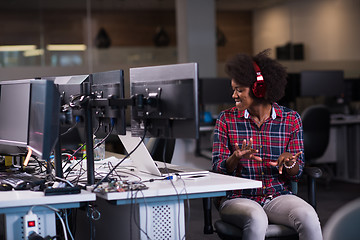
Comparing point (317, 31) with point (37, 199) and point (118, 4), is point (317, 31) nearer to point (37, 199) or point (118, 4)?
point (118, 4)

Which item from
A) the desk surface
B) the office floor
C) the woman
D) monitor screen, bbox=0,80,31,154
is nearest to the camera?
the desk surface

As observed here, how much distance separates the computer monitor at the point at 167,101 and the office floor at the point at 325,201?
182 cm

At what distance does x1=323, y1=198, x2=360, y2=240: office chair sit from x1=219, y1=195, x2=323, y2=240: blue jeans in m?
1.29

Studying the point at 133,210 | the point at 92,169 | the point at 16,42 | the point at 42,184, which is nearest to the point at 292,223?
the point at 133,210

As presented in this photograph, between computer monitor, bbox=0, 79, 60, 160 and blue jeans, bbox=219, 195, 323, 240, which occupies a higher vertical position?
computer monitor, bbox=0, 79, 60, 160

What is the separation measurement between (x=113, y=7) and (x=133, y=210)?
20.9 feet

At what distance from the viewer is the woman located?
8.80 ft

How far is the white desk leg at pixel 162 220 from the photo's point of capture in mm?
2213

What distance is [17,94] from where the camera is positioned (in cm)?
260

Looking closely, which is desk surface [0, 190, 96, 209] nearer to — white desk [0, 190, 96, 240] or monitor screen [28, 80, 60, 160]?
white desk [0, 190, 96, 240]

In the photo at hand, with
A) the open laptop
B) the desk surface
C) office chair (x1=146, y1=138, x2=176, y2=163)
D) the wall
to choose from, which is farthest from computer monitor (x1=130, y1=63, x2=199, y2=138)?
the wall

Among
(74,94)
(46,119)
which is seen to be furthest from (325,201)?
(46,119)

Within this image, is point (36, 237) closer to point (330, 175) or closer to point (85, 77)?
point (85, 77)

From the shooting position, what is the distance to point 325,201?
537 cm
